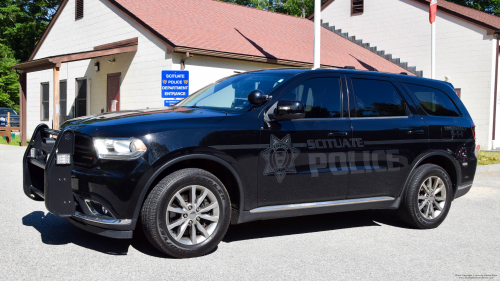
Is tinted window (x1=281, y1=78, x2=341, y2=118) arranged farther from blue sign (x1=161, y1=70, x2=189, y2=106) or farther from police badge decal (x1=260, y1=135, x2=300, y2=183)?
blue sign (x1=161, y1=70, x2=189, y2=106)

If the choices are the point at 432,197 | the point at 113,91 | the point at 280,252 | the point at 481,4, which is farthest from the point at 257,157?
the point at 481,4

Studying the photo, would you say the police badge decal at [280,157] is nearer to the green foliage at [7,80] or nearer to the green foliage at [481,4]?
the green foliage at [7,80]

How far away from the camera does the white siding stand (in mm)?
15172

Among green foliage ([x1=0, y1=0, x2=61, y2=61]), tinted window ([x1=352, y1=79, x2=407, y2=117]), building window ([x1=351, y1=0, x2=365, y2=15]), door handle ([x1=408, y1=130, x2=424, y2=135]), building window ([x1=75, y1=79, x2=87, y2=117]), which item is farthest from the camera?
green foliage ([x1=0, y1=0, x2=61, y2=61])

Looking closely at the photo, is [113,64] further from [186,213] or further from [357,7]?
[357,7]

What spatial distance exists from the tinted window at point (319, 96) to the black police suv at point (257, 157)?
0.5 inches

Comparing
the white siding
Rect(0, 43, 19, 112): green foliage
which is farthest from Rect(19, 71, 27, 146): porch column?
Rect(0, 43, 19, 112): green foliage

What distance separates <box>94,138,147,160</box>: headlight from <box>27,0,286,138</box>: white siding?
10.7m

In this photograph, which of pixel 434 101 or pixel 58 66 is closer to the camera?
pixel 434 101

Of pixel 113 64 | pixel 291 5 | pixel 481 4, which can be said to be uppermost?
pixel 291 5

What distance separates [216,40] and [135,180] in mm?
12501

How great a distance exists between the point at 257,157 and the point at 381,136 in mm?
1646

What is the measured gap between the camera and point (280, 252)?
4770mm

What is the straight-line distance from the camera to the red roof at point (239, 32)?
1575cm
